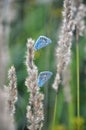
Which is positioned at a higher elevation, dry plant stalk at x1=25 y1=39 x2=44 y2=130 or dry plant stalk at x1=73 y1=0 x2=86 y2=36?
dry plant stalk at x1=73 y1=0 x2=86 y2=36

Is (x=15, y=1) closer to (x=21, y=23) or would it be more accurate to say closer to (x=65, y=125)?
(x=21, y=23)

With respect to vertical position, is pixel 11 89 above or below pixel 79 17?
below

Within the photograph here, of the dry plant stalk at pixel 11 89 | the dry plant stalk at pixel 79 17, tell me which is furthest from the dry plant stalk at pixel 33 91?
the dry plant stalk at pixel 79 17

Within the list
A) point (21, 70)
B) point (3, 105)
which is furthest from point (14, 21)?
point (3, 105)

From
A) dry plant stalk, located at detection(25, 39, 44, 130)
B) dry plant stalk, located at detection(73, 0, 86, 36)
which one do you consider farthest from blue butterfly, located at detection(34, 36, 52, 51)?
dry plant stalk, located at detection(73, 0, 86, 36)

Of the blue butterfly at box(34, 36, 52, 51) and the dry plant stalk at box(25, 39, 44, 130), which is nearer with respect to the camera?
the dry plant stalk at box(25, 39, 44, 130)

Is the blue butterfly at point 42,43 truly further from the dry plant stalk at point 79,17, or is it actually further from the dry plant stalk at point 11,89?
the dry plant stalk at point 79,17

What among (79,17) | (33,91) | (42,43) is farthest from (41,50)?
(33,91)

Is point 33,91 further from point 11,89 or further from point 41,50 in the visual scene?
point 41,50

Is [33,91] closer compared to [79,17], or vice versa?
[33,91]

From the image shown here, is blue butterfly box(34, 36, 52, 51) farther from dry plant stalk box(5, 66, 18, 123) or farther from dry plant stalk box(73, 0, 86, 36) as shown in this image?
dry plant stalk box(73, 0, 86, 36)
